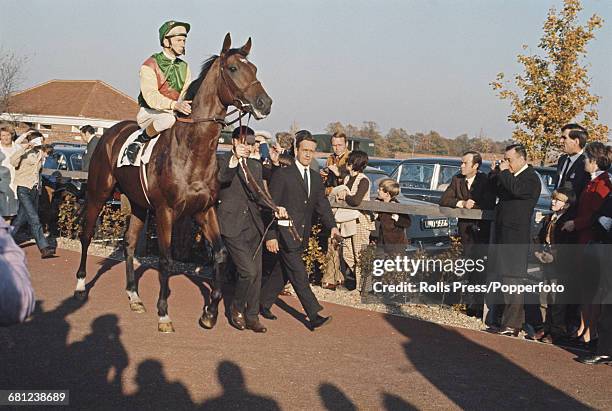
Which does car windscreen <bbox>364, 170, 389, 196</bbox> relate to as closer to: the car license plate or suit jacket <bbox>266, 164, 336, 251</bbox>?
the car license plate

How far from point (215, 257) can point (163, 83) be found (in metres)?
2.16

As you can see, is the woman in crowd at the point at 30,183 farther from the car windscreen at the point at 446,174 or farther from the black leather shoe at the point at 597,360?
the black leather shoe at the point at 597,360

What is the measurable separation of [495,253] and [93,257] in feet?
23.0

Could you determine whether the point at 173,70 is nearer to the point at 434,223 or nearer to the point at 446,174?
the point at 434,223

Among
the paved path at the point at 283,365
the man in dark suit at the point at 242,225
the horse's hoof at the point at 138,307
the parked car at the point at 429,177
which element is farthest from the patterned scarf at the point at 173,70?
the parked car at the point at 429,177

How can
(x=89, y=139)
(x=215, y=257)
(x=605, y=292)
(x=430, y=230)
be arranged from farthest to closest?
(x=89, y=139) < (x=430, y=230) < (x=215, y=257) < (x=605, y=292)

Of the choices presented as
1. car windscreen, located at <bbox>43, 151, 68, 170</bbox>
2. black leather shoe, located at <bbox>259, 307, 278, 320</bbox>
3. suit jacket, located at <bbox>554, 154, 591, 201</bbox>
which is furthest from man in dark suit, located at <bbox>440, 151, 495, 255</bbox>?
Answer: car windscreen, located at <bbox>43, 151, 68, 170</bbox>

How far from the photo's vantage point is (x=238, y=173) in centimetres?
830

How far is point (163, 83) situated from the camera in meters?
8.66

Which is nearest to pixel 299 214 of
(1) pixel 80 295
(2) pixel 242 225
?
(2) pixel 242 225

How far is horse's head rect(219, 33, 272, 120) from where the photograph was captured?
761 cm

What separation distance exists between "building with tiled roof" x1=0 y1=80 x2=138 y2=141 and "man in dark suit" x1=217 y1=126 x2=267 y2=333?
46605 mm

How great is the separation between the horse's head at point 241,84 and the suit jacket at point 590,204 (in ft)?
11.6

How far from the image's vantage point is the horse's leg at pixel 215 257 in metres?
8.04
